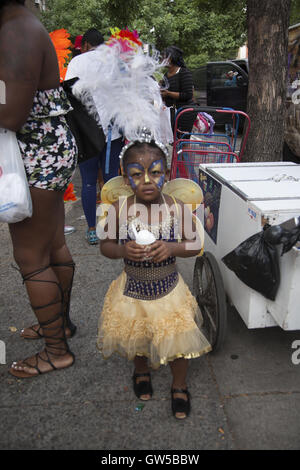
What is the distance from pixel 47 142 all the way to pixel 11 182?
1.01ft

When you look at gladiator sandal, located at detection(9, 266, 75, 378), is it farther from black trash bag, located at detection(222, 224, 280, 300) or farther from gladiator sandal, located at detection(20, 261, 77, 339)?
black trash bag, located at detection(222, 224, 280, 300)

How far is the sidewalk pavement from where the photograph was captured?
5.93 ft

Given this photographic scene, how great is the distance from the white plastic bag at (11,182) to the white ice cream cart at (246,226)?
1121mm

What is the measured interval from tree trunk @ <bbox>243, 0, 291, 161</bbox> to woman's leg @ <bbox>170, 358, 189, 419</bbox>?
2.67 metres

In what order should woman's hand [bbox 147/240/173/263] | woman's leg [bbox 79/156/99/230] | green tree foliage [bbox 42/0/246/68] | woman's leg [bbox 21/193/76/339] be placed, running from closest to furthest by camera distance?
woman's hand [bbox 147/240/173/263]
woman's leg [bbox 21/193/76/339]
woman's leg [bbox 79/156/99/230]
green tree foliage [bbox 42/0/246/68]

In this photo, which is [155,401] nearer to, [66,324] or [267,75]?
[66,324]

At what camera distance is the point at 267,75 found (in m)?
3.77

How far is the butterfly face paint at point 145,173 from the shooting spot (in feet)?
5.73

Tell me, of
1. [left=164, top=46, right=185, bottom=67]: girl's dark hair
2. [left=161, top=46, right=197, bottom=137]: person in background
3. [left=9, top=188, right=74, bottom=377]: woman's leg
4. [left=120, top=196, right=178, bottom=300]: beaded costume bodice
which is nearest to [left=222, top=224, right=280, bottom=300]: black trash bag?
[left=120, top=196, right=178, bottom=300]: beaded costume bodice

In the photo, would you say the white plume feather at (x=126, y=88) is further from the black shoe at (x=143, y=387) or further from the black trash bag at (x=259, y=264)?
the black shoe at (x=143, y=387)

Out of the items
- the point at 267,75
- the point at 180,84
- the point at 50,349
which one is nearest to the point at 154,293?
the point at 50,349

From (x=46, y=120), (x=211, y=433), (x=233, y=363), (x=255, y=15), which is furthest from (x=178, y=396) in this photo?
(x=255, y=15)

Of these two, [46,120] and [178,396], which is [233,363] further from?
[46,120]

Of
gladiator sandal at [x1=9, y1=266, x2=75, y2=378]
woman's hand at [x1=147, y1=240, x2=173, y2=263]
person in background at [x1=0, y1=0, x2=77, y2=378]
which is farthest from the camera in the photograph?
gladiator sandal at [x1=9, y1=266, x2=75, y2=378]
